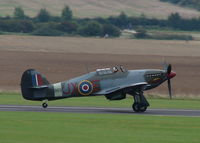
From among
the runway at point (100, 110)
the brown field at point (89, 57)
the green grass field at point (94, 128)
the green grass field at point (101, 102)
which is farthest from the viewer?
the brown field at point (89, 57)

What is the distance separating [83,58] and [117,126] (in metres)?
40.6

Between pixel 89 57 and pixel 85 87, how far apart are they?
3454 centimetres

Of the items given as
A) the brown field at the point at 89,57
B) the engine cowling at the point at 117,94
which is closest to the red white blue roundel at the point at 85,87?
the engine cowling at the point at 117,94

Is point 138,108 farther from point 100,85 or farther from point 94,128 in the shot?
point 94,128

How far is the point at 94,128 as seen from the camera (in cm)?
2534

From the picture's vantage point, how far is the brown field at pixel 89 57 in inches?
2103

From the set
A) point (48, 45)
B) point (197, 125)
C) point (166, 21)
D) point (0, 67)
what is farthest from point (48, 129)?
point (166, 21)

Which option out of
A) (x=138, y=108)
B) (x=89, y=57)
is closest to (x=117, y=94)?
(x=138, y=108)

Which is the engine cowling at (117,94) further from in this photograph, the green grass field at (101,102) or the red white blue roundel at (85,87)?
the green grass field at (101,102)

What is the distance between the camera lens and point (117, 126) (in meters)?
26.2

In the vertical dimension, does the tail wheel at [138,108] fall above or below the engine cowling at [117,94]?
below

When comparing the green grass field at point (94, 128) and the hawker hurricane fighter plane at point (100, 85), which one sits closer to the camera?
the green grass field at point (94, 128)

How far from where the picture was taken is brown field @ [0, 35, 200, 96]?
5341 centimetres

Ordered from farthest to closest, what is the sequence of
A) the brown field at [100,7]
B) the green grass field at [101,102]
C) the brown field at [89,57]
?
1. the brown field at [100,7]
2. the brown field at [89,57]
3. the green grass field at [101,102]
